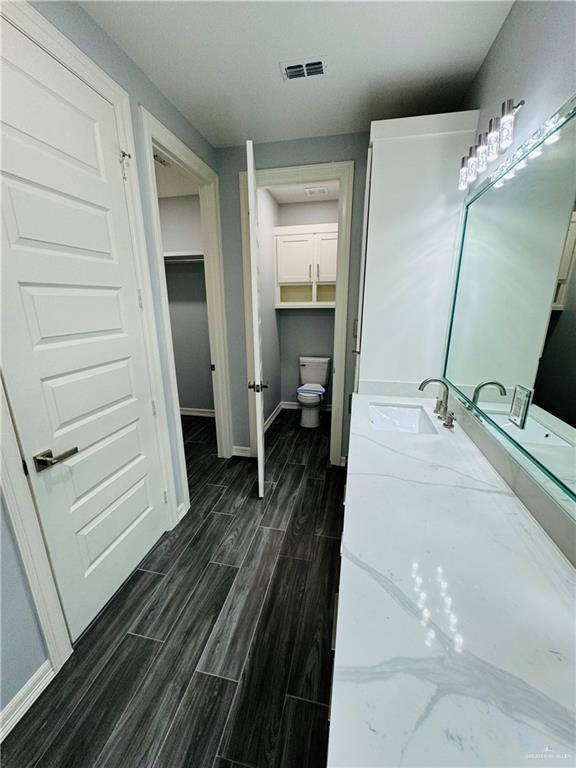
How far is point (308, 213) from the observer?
3674mm

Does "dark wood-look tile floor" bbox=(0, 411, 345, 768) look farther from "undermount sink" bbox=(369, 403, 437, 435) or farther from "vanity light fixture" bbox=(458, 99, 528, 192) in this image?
Result: "vanity light fixture" bbox=(458, 99, 528, 192)

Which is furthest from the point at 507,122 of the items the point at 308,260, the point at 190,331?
the point at 190,331

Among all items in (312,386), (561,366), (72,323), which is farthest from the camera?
(312,386)

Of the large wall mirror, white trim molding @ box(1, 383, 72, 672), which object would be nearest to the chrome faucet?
the large wall mirror

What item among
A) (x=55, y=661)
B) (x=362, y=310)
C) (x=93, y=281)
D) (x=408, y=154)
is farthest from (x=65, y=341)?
(x=408, y=154)

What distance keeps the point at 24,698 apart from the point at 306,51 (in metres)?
2.96

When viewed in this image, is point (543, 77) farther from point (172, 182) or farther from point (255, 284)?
point (172, 182)

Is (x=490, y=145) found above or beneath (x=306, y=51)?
beneath

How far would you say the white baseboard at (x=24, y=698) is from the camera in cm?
103

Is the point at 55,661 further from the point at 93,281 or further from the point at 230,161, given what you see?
the point at 230,161

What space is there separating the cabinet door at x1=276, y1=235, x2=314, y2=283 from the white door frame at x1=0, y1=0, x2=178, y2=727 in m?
2.23

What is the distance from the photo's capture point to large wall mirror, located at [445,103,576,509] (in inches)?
32.9

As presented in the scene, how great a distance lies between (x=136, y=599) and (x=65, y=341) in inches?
52.1

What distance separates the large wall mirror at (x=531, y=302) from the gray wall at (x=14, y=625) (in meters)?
1.74
